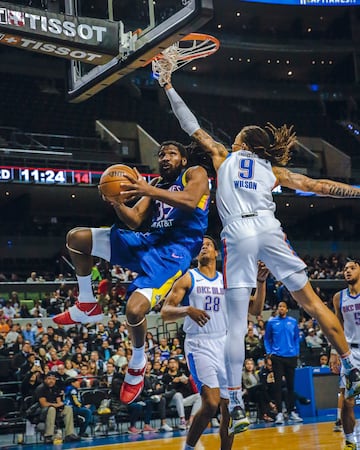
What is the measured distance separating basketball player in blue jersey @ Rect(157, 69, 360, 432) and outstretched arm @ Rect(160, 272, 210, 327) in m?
0.85

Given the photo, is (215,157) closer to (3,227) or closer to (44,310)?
(44,310)

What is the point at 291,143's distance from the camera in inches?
264

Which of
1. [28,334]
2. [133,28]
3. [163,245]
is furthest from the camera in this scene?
[28,334]

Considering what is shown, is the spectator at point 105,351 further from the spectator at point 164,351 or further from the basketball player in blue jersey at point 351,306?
the basketball player in blue jersey at point 351,306

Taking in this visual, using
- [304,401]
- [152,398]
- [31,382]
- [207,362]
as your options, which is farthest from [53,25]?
[304,401]

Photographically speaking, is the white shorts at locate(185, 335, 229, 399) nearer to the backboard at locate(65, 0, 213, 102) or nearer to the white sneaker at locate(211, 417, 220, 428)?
the backboard at locate(65, 0, 213, 102)

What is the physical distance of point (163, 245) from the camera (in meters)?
6.50

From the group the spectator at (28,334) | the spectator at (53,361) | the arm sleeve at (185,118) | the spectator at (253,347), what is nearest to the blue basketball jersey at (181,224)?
the arm sleeve at (185,118)

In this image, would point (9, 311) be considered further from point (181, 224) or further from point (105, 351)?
point (181, 224)

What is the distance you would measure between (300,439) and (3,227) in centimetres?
2133

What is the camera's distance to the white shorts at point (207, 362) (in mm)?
7851

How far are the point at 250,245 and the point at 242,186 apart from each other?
0.54 meters

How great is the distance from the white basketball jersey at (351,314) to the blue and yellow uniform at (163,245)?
358 centimetres

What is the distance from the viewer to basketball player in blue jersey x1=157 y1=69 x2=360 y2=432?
616cm
